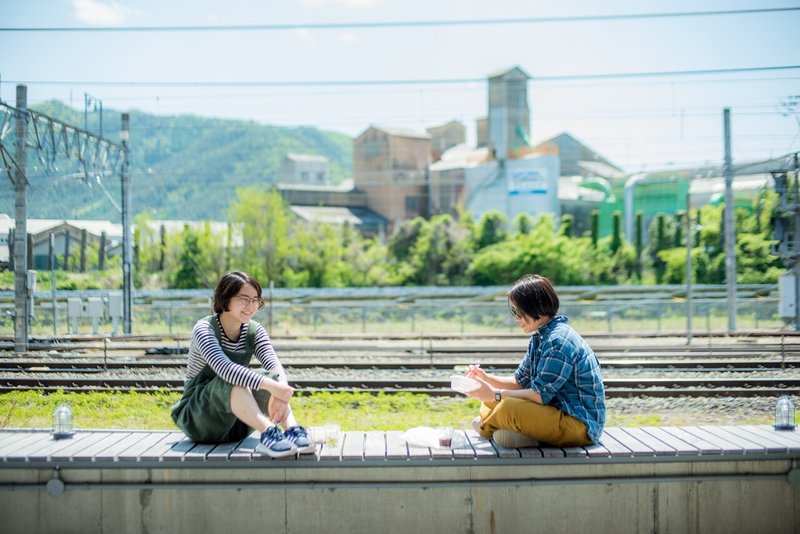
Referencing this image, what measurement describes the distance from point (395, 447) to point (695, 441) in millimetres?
1949

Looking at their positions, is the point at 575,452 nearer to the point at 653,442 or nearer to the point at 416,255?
the point at 653,442

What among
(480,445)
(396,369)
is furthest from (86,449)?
(396,369)

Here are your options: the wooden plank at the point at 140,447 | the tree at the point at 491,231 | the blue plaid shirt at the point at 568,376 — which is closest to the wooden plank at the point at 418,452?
the blue plaid shirt at the point at 568,376

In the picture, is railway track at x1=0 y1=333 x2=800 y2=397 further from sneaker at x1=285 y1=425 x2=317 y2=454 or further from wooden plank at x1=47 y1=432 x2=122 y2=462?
sneaker at x1=285 y1=425 x2=317 y2=454

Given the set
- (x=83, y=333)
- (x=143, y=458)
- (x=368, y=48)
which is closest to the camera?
(x=143, y=458)

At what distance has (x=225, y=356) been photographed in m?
4.90

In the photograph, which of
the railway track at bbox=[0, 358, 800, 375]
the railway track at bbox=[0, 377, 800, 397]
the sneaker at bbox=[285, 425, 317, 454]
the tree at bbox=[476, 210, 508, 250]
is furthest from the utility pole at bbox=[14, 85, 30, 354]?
the tree at bbox=[476, 210, 508, 250]

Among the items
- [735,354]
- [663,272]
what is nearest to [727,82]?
[735,354]

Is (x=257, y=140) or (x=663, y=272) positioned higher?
(x=257, y=140)

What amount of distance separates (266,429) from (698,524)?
9.01 ft

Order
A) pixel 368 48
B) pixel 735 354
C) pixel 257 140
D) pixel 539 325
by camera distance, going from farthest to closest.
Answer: pixel 257 140 < pixel 368 48 < pixel 735 354 < pixel 539 325

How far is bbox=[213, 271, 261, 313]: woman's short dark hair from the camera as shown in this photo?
504 centimetres

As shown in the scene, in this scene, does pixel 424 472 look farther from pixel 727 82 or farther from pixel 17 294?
pixel 727 82

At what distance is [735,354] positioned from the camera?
16.0 m
